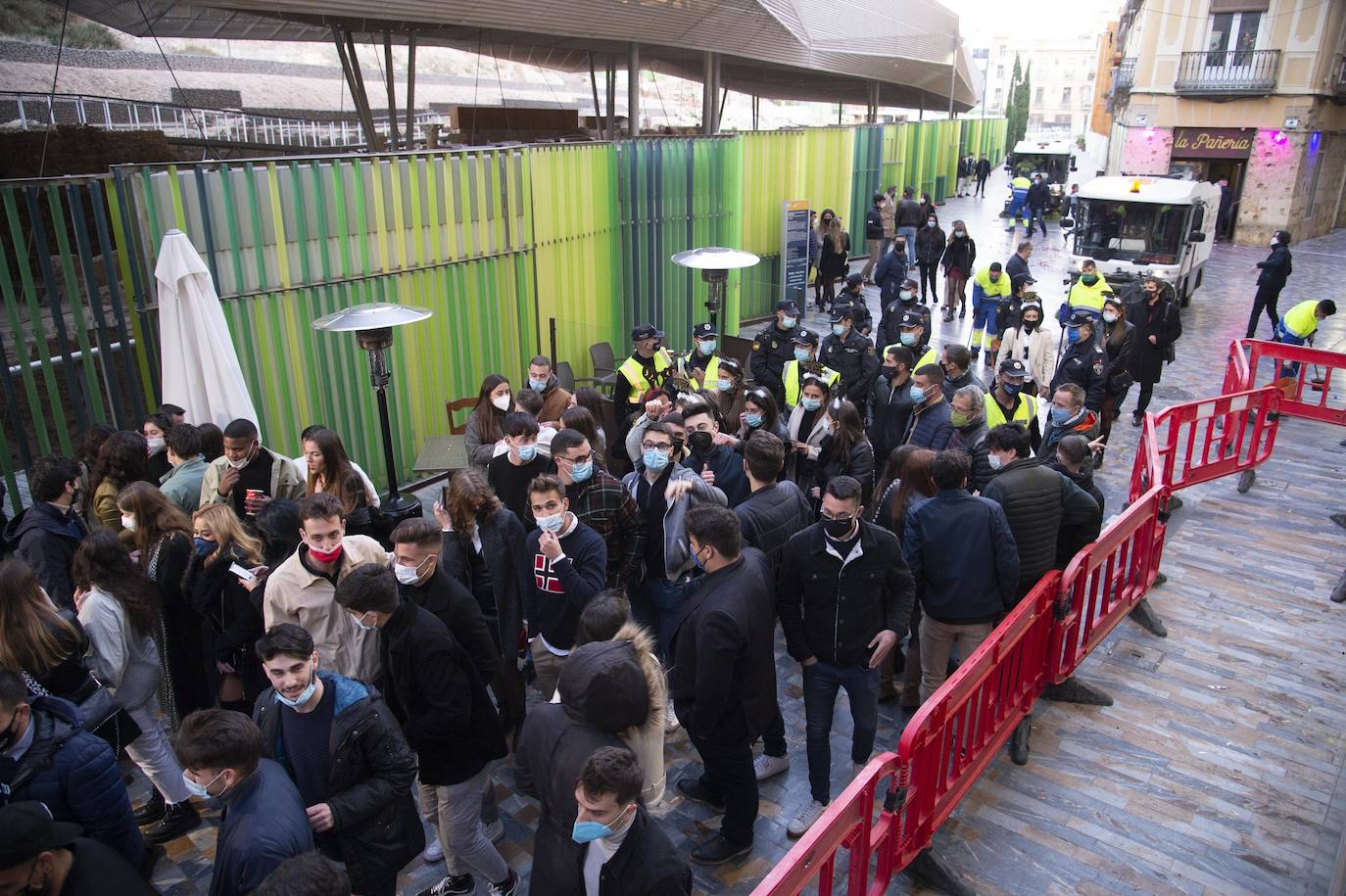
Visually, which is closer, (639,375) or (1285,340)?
(639,375)

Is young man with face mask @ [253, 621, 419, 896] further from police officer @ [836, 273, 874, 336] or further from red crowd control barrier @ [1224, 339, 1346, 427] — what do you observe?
red crowd control barrier @ [1224, 339, 1346, 427]

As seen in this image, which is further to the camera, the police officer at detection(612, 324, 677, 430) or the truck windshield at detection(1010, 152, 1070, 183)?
the truck windshield at detection(1010, 152, 1070, 183)

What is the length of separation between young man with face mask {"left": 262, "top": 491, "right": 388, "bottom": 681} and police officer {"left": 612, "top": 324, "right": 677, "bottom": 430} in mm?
4097

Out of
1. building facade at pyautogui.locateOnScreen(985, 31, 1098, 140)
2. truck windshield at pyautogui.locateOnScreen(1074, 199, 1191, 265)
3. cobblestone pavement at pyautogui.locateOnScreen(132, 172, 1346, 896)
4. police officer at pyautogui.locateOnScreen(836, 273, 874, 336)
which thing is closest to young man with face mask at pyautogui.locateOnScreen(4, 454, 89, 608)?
cobblestone pavement at pyautogui.locateOnScreen(132, 172, 1346, 896)

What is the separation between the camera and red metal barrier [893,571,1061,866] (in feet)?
13.4

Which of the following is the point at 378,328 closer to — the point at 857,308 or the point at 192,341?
the point at 192,341

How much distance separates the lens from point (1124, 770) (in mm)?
5234

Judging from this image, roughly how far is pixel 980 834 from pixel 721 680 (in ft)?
6.03

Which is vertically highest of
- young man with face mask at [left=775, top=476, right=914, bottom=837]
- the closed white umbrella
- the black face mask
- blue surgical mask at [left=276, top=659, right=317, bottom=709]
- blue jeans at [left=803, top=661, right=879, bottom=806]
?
the closed white umbrella

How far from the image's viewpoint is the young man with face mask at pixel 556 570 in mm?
4484

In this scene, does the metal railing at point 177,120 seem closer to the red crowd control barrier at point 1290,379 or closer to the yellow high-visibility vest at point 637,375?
the yellow high-visibility vest at point 637,375

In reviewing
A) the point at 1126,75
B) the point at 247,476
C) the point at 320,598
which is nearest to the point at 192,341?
the point at 247,476

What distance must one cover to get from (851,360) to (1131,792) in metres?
4.73

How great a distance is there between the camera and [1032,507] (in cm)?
530
